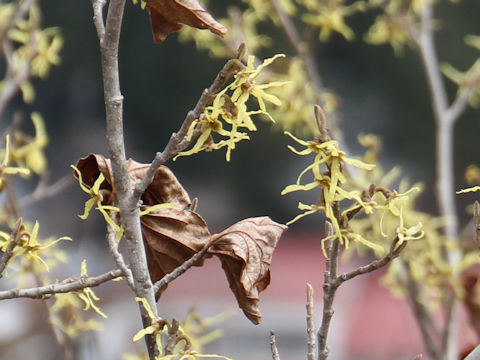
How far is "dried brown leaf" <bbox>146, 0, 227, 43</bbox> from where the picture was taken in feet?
2.38

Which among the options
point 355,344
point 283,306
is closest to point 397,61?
point 283,306

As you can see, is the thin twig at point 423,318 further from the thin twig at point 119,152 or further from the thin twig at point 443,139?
the thin twig at point 119,152

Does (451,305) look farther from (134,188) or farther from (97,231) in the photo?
(97,231)

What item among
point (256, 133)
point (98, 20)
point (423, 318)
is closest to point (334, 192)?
point (98, 20)

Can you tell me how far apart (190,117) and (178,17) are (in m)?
0.10

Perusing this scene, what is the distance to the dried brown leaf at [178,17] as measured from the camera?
0.72 m

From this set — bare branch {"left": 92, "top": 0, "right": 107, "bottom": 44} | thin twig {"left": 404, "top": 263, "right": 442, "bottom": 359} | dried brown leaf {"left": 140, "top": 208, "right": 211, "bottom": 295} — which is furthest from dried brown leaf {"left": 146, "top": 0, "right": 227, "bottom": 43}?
thin twig {"left": 404, "top": 263, "right": 442, "bottom": 359}

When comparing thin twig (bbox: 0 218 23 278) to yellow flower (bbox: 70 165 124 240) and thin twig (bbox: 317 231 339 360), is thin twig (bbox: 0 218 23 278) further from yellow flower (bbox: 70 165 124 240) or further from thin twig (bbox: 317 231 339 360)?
thin twig (bbox: 317 231 339 360)

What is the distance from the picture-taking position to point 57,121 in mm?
9516

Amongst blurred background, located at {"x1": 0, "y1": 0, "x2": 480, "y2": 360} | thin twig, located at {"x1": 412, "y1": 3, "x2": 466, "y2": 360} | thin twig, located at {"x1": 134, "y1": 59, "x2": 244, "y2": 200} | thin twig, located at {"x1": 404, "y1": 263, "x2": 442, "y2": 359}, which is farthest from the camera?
blurred background, located at {"x1": 0, "y1": 0, "x2": 480, "y2": 360}

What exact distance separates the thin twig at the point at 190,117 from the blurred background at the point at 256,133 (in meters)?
5.44

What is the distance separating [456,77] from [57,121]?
7.94 m

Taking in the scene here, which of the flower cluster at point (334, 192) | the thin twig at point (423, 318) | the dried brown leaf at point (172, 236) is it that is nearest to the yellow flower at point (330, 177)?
the flower cluster at point (334, 192)

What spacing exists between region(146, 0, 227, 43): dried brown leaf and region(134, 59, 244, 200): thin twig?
→ 0.05 metres
